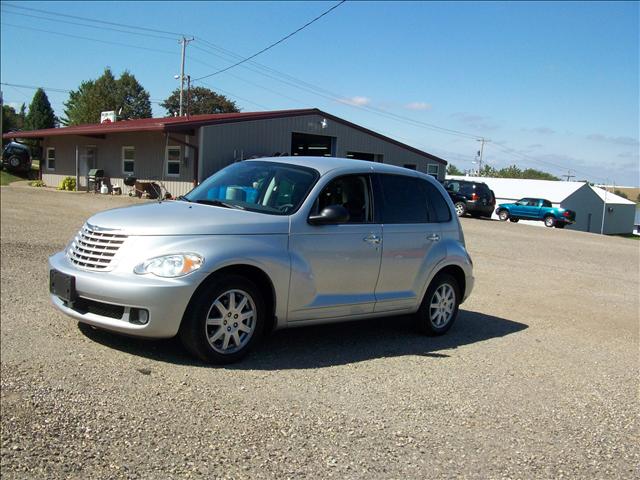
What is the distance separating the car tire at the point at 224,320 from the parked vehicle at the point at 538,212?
33277 millimetres

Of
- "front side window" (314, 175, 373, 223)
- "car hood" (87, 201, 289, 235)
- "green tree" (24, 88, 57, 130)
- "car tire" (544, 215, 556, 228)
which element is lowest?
"car tire" (544, 215, 556, 228)

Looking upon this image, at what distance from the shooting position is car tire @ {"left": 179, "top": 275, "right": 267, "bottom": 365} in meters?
4.57

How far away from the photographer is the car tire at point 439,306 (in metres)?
6.35

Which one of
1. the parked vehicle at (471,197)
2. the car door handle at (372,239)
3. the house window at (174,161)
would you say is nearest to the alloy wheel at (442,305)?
the car door handle at (372,239)

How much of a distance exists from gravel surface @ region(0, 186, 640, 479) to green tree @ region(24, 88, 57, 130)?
201 ft

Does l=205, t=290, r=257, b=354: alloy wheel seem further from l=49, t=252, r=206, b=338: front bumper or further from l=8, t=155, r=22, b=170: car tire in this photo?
l=8, t=155, r=22, b=170: car tire

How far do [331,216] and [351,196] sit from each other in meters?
0.66

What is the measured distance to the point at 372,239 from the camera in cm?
568

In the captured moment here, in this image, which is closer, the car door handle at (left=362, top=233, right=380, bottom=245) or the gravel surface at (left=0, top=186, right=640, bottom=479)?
the gravel surface at (left=0, top=186, right=640, bottom=479)

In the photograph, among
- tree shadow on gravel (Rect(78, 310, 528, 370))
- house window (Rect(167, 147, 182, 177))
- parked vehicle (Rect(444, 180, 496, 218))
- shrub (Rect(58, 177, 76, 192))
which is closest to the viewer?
tree shadow on gravel (Rect(78, 310, 528, 370))

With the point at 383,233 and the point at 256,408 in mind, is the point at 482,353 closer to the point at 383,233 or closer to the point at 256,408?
the point at 383,233

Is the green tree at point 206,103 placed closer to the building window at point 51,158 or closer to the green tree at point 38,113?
the green tree at point 38,113

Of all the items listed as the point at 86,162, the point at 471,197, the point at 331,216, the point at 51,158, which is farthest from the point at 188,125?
the point at 331,216

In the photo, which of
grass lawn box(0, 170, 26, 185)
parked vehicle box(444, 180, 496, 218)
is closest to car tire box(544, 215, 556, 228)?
parked vehicle box(444, 180, 496, 218)
